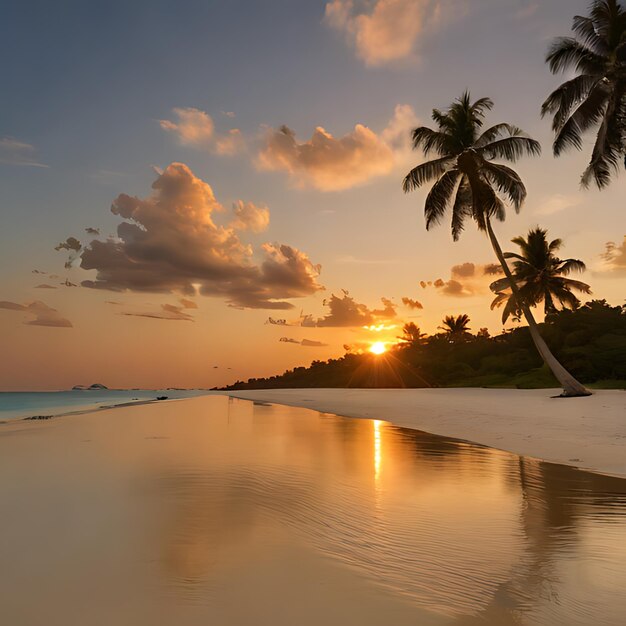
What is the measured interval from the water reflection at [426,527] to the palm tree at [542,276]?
118 ft

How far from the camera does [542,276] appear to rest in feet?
139

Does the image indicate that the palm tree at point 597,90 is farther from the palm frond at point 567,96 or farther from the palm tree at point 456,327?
the palm tree at point 456,327

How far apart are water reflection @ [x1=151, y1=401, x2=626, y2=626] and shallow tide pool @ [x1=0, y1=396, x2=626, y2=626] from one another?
2 cm

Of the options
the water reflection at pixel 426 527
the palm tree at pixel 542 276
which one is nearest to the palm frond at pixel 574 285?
the palm tree at pixel 542 276

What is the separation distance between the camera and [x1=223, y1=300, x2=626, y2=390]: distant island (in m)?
34.7

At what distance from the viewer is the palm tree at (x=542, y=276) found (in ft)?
135

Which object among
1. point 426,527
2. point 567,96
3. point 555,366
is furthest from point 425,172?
point 426,527

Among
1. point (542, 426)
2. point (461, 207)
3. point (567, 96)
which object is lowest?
point (542, 426)

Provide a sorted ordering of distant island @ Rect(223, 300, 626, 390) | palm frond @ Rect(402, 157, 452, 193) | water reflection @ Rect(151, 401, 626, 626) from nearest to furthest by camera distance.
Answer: water reflection @ Rect(151, 401, 626, 626)
palm frond @ Rect(402, 157, 452, 193)
distant island @ Rect(223, 300, 626, 390)

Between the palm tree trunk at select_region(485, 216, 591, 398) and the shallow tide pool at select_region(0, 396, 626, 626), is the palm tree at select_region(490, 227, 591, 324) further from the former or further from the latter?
the shallow tide pool at select_region(0, 396, 626, 626)

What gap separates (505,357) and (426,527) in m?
47.4

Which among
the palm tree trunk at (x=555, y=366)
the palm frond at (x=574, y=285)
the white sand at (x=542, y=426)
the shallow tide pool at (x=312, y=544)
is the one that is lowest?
the shallow tide pool at (x=312, y=544)

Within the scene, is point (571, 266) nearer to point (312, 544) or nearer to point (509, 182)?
point (509, 182)

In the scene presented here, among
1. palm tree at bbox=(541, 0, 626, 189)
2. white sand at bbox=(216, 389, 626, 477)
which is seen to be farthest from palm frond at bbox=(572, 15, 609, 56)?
white sand at bbox=(216, 389, 626, 477)
